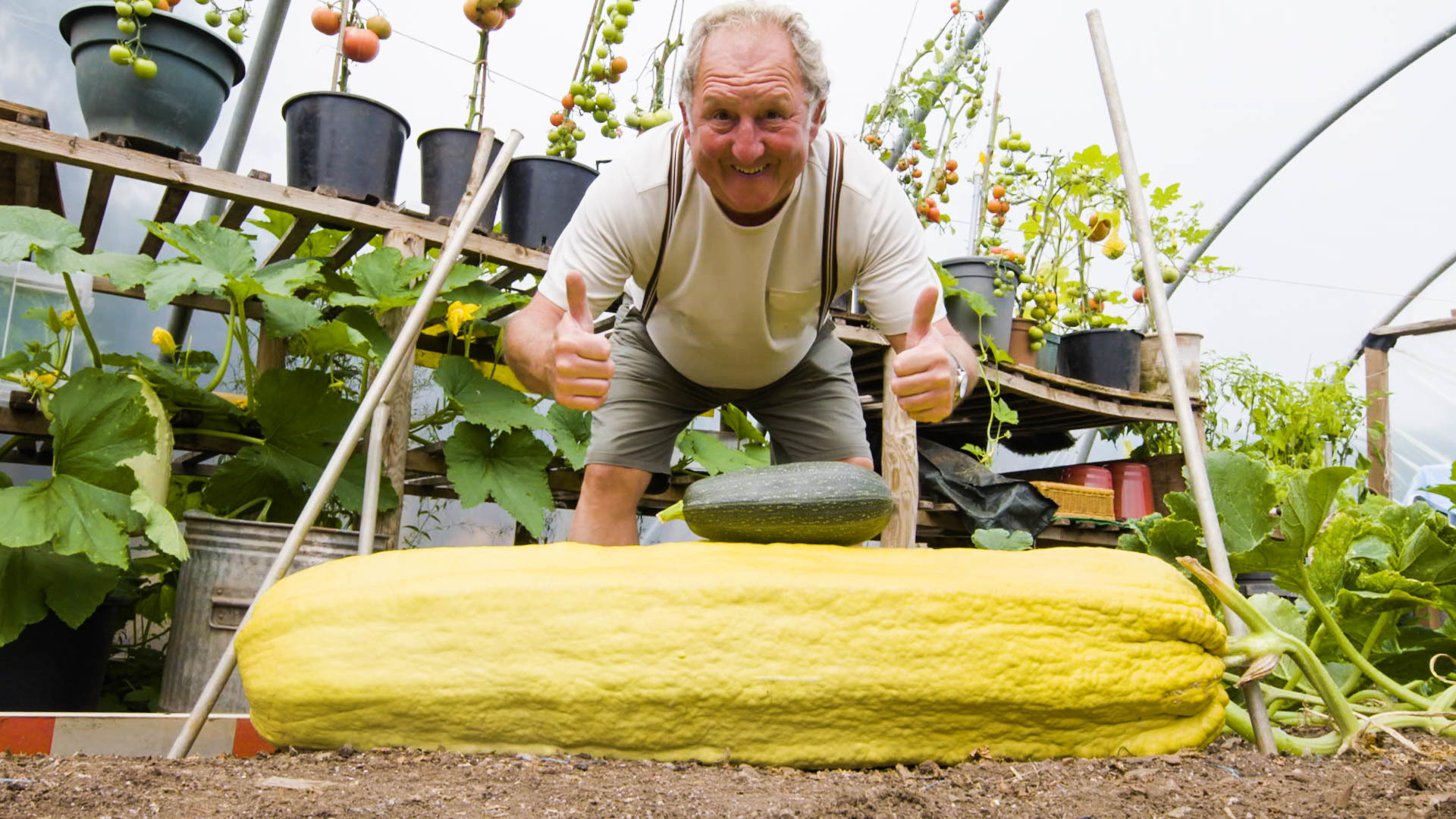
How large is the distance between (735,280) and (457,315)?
1.31 m

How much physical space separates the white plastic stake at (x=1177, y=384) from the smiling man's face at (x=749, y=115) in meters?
0.55

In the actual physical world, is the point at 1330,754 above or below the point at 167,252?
below

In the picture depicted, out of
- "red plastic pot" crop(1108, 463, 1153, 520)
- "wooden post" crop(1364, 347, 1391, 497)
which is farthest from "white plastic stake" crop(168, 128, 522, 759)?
"wooden post" crop(1364, 347, 1391, 497)

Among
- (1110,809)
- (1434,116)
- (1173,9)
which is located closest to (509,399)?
(1110,809)

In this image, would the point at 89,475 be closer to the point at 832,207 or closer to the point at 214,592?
the point at 214,592

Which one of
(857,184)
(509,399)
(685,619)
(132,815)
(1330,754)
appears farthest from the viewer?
(509,399)

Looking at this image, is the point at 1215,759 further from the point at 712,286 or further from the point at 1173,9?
the point at 1173,9

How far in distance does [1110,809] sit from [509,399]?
2.30 metres

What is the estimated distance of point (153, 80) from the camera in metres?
2.90

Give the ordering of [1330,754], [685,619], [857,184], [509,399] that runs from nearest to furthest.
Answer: [685,619] < [1330,754] < [857,184] < [509,399]

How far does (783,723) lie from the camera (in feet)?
3.85

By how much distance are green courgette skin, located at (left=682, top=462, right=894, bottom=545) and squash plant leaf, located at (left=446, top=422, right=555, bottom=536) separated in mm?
1447

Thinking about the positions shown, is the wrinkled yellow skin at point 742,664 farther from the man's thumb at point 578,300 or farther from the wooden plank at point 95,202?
the wooden plank at point 95,202

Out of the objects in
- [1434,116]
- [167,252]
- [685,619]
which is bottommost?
[685,619]
